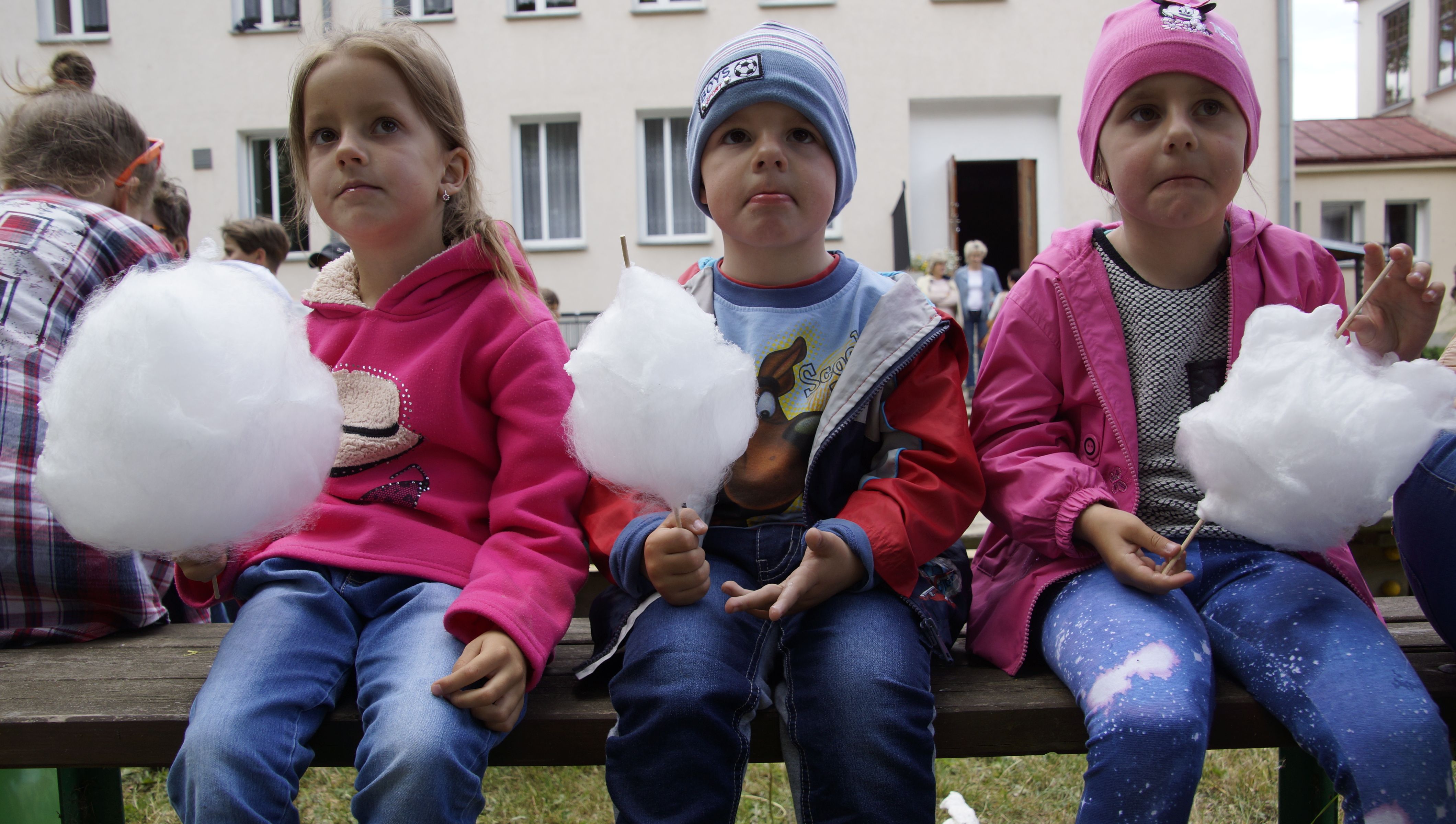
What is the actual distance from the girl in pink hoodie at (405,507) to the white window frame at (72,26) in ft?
40.0

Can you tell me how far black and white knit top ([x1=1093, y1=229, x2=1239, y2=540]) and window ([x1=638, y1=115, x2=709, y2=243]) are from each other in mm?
9481

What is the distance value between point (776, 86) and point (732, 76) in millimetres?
80

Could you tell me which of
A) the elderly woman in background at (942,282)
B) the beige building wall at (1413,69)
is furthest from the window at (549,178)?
the beige building wall at (1413,69)

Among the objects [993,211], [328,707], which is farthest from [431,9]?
[328,707]

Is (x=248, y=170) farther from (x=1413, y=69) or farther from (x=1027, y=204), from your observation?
(x=1413, y=69)

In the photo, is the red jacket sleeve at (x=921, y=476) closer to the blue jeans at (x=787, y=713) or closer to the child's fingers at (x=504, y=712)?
the blue jeans at (x=787, y=713)

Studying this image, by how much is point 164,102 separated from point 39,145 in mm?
10964

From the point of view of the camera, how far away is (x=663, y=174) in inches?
438

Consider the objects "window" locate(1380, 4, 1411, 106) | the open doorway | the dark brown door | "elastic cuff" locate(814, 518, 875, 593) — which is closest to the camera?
"elastic cuff" locate(814, 518, 875, 593)

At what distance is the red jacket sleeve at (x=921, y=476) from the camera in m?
1.42

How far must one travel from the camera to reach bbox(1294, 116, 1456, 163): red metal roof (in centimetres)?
1451

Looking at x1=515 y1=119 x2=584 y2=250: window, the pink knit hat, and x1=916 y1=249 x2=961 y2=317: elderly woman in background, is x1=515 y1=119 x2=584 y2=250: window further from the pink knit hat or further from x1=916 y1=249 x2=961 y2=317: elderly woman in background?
the pink knit hat

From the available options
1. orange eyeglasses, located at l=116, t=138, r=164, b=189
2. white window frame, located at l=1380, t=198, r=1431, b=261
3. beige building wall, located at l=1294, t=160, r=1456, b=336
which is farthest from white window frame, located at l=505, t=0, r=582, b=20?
white window frame, located at l=1380, t=198, r=1431, b=261

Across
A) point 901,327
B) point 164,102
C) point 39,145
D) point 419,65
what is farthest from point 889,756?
point 164,102
